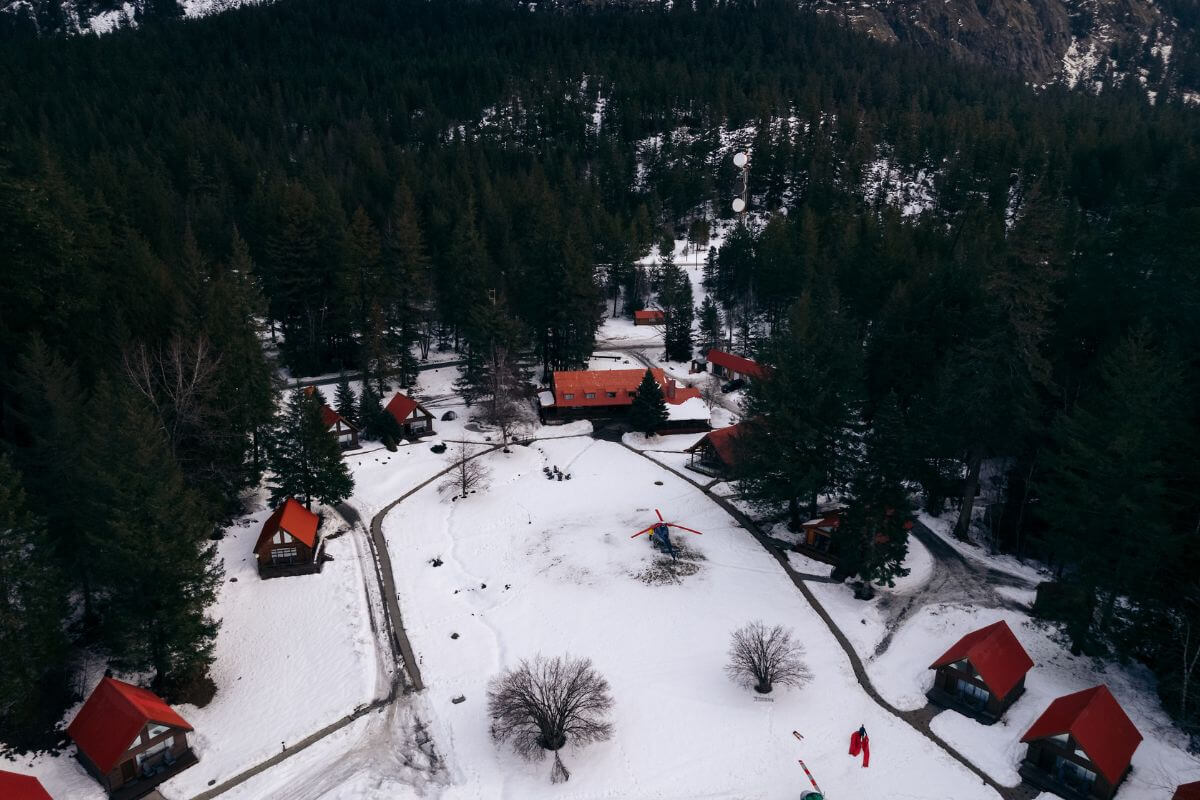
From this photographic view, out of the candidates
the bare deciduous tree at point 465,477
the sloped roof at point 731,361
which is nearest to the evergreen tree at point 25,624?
the bare deciduous tree at point 465,477

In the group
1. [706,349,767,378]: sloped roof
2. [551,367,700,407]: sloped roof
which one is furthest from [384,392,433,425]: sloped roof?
[706,349,767,378]: sloped roof

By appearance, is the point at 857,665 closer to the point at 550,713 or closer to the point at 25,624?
the point at 550,713

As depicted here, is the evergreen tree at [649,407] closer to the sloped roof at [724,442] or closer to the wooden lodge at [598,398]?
the wooden lodge at [598,398]

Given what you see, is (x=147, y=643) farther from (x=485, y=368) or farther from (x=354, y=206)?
(x=354, y=206)

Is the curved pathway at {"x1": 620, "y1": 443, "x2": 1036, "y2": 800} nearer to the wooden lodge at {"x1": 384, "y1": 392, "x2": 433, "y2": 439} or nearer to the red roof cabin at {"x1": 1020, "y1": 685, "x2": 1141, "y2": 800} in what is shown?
the red roof cabin at {"x1": 1020, "y1": 685, "x2": 1141, "y2": 800}

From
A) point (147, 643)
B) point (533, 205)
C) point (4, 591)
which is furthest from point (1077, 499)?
point (533, 205)
